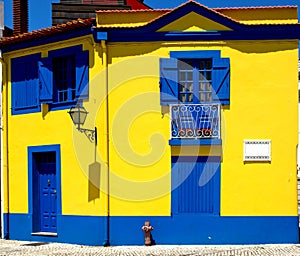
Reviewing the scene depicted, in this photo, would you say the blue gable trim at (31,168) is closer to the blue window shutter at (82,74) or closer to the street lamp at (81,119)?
the street lamp at (81,119)

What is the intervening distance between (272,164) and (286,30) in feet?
10.7

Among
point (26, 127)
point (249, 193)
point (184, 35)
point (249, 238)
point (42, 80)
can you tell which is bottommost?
point (249, 238)

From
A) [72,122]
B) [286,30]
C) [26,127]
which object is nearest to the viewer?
[286,30]

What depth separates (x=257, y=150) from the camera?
13.8 meters

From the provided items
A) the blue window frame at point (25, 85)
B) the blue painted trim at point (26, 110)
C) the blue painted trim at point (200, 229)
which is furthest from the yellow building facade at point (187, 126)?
the blue window frame at point (25, 85)

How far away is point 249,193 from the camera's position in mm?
13766

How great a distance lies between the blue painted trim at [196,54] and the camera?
546 inches

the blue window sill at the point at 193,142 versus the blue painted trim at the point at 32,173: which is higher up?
the blue window sill at the point at 193,142

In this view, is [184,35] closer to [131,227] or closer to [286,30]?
[286,30]

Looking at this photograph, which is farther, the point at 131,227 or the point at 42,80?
the point at 42,80

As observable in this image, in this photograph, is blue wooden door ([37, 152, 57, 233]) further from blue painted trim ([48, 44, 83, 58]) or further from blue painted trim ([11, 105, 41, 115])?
blue painted trim ([48, 44, 83, 58])

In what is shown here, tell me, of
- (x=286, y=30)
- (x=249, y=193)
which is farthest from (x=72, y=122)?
(x=286, y=30)

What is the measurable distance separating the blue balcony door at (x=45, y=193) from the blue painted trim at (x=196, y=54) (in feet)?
14.0

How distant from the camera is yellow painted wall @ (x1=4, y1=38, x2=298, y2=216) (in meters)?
13.8
